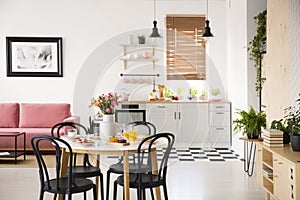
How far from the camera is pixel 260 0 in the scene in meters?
7.45

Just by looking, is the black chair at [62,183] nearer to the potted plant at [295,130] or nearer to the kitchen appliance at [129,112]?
the potted plant at [295,130]

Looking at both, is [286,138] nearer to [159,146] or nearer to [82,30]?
[159,146]

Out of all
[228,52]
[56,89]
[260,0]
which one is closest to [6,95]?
[56,89]

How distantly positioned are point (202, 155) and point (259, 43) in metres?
2.17

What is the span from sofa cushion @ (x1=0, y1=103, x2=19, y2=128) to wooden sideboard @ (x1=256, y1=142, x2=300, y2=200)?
4781 millimetres

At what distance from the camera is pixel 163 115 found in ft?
29.3

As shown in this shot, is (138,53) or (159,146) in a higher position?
(138,53)

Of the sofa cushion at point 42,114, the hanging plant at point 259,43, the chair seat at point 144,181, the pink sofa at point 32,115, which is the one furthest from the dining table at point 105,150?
the sofa cushion at point 42,114

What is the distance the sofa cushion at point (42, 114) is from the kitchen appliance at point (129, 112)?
930mm

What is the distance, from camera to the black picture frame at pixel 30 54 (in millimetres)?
8953

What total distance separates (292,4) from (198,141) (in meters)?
4.45

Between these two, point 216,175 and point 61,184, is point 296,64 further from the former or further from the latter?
point 61,184

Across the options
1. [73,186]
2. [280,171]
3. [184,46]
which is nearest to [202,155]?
[184,46]

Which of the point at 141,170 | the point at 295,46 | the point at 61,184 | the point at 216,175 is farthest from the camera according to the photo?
the point at 216,175
